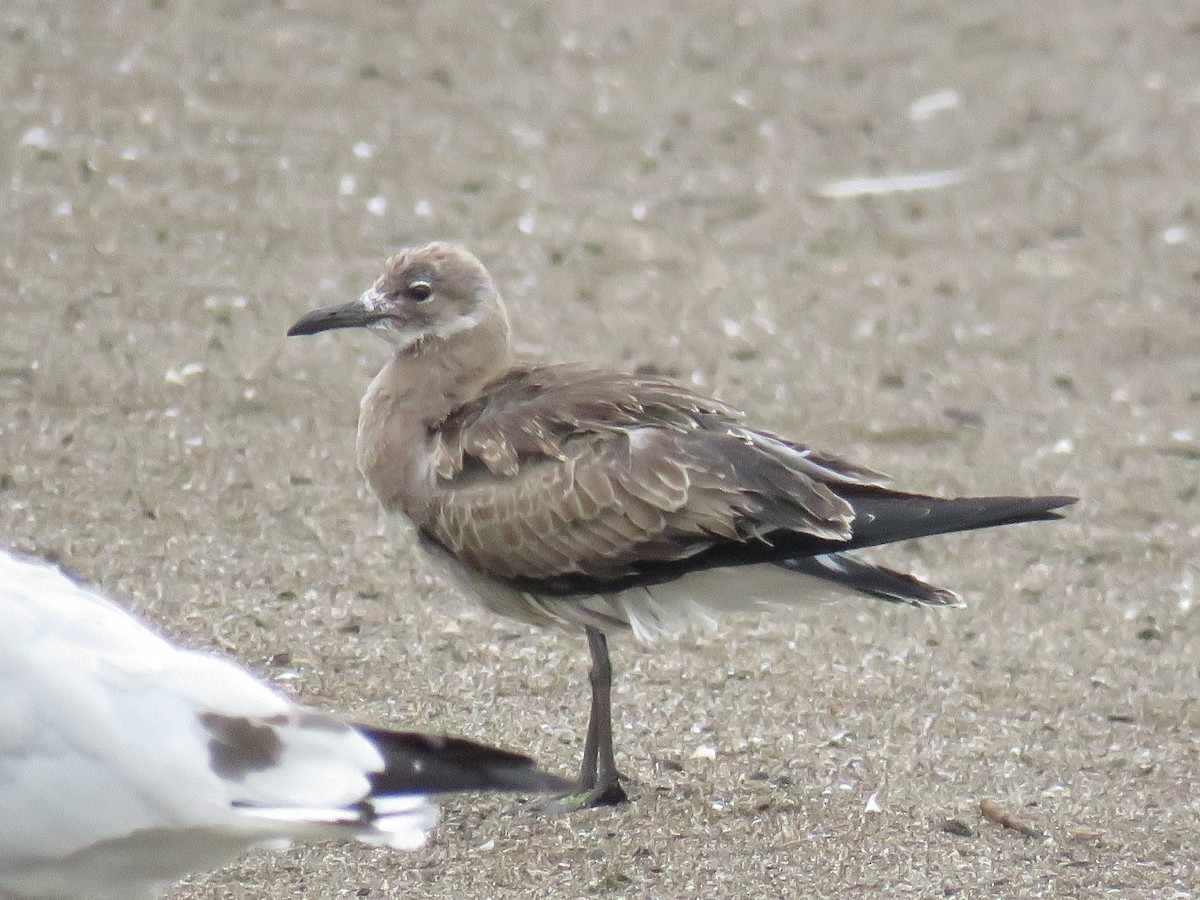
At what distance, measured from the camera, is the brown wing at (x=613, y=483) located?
16.0 ft

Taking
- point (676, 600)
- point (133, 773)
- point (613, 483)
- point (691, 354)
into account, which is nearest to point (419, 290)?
point (613, 483)

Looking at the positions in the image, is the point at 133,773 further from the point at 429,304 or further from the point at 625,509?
the point at 429,304

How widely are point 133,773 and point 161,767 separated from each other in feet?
0.17

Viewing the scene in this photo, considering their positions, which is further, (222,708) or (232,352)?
(232,352)

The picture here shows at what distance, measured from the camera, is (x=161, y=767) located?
140 inches

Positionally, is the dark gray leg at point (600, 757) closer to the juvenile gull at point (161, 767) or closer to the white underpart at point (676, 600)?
the white underpart at point (676, 600)

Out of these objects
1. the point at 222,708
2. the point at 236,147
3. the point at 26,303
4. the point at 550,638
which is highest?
the point at 236,147

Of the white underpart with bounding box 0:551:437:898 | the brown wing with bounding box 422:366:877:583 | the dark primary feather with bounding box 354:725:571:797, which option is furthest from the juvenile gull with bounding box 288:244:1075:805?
the white underpart with bounding box 0:551:437:898

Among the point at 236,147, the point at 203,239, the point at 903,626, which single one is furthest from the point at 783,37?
the point at 903,626

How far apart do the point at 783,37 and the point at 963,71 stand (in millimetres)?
1131

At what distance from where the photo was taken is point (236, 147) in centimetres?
983

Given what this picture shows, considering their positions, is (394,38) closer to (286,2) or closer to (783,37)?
(286,2)

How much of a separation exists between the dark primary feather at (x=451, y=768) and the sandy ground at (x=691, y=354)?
2.75ft

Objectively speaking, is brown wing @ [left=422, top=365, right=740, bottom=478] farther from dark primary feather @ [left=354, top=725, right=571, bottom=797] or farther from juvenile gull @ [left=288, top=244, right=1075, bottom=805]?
dark primary feather @ [left=354, top=725, right=571, bottom=797]
